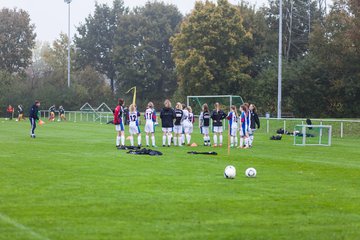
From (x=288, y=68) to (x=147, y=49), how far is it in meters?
30.4

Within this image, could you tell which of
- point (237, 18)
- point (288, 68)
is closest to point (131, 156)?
point (288, 68)

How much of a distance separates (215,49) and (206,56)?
136 cm

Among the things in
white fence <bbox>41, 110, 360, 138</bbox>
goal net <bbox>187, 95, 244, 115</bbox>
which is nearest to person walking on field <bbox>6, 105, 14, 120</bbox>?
goal net <bbox>187, 95, 244, 115</bbox>

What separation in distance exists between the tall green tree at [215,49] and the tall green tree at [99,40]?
1221 inches

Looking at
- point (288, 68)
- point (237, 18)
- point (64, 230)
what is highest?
point (237, 18)

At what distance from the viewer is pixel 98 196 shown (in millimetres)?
11961

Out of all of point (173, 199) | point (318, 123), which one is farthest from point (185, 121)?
point (173, 199)

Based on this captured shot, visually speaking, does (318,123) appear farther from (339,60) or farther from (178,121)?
(178,121)

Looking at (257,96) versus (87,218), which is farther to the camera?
(257,96)

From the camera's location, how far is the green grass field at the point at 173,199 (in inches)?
356

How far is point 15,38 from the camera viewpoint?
90625mm

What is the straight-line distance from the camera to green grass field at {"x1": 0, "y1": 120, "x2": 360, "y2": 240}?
9.03 metres

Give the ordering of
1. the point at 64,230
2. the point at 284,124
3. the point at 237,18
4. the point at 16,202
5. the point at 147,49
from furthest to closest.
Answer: the point at 147,49, the point at 237,18, the point at 284,124, the point at 16,202, the point at 64,230

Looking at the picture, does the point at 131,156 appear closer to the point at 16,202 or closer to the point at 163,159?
the point at 163,159
